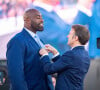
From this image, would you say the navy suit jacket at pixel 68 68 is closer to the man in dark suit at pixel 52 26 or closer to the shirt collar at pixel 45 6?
the man in dark suit at pixel 52 26

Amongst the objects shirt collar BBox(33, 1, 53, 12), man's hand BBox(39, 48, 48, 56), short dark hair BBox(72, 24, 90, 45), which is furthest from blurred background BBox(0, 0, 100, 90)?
man's hand BBox(39, 48, 48, 56)

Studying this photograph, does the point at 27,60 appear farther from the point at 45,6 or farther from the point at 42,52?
the point at 45,6

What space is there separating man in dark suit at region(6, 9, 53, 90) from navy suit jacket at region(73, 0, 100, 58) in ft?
5.84

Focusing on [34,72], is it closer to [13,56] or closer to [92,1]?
[13,56]

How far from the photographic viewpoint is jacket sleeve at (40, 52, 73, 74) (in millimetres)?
2920

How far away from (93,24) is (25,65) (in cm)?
212

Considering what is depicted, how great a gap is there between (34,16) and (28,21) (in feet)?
0.23

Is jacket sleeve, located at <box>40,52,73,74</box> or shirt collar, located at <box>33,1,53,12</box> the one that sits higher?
shirt collar, located at <box>33,1,53,12</box>

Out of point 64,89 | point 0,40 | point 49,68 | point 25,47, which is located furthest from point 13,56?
point 0,40

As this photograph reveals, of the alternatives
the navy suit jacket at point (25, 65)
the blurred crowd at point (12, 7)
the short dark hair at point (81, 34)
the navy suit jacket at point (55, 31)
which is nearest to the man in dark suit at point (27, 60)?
the navy suit jacket at point (25, 65)

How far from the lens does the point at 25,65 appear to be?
2.93 meters

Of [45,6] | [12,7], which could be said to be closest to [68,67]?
[45,6]

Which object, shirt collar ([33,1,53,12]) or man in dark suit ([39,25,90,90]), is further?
shirt collar ([33,1,53,12])

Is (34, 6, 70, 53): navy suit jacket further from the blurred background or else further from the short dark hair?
the short dark hair
